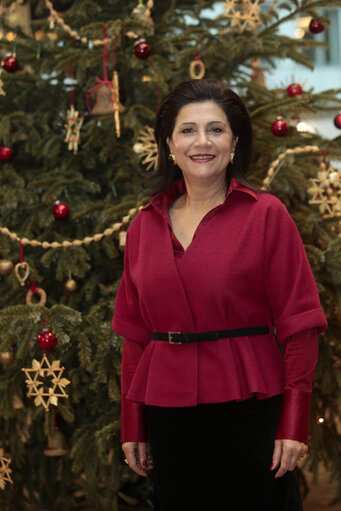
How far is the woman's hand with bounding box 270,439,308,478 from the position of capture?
1391mm

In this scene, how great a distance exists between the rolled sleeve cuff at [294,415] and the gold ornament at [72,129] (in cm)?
→ 154

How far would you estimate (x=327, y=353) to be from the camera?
248 centimetres

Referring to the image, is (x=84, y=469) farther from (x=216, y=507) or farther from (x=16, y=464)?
(x=216, y=507)

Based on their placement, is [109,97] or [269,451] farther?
[109,97]

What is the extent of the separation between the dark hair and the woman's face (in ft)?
0.06

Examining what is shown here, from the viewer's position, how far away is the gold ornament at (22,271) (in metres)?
2.38

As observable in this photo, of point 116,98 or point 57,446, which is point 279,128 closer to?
point 116,98

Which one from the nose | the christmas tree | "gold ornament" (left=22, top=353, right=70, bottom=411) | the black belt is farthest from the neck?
"gold ornament" (left=22, top=353, right=70, bottom=411)

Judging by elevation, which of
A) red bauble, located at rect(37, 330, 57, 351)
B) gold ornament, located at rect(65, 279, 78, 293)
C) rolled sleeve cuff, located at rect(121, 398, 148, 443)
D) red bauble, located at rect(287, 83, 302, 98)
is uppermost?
red bauble, located at rect(287, 83, 302, 98)

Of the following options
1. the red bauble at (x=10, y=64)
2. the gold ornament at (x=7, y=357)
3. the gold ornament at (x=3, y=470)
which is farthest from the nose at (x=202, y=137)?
the gold ornament at (x=3, y=470)

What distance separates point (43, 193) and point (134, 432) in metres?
1.36

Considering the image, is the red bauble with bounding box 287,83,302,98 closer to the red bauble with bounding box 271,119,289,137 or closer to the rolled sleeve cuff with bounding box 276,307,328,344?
the red bauble with bounding box 271,119,289,137

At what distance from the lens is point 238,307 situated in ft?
4.71

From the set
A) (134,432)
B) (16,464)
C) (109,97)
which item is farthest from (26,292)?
(134,432)
